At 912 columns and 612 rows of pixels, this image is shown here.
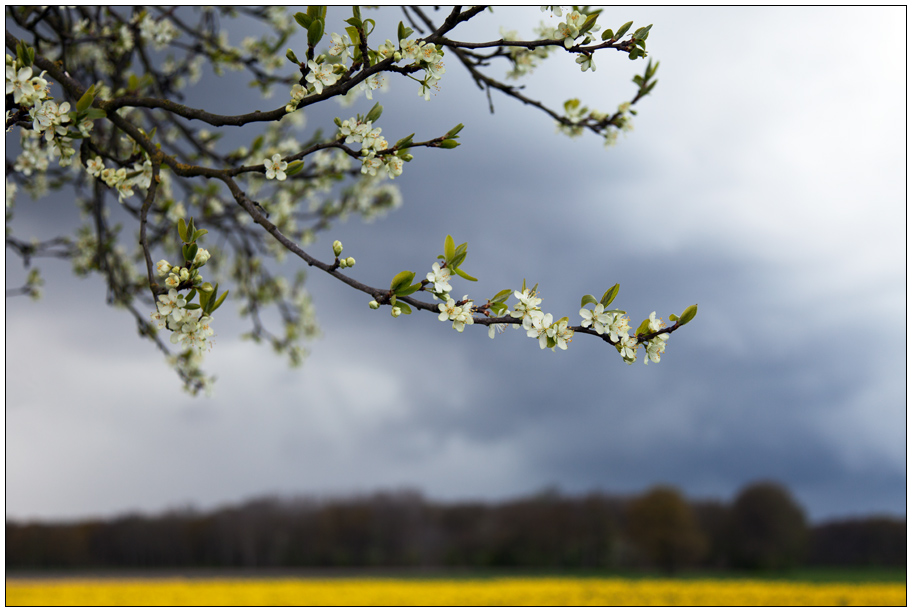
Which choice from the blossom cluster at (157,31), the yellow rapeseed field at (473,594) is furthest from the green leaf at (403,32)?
the yellow rapeseed field at (473,594)

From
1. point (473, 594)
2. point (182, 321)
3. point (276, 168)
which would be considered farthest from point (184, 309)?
point (473, 594)

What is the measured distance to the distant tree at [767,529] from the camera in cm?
2303

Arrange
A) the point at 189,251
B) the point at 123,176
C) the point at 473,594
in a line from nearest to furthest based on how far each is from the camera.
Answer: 1. the point at 189,251
2. the point at 123,176
3. the point at 473,594

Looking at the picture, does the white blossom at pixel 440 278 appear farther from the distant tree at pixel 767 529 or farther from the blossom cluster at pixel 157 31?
the distant tree at pixel 767 529

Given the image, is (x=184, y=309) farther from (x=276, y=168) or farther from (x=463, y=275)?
(x=463, y=275)

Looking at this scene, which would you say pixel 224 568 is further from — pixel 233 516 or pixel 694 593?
pixel 694 593

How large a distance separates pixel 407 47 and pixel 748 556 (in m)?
26.3

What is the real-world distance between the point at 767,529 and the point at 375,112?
26158mm

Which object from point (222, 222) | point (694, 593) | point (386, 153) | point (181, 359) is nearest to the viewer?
point (386, 153)

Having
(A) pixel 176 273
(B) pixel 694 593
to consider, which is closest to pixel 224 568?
(B) pixel 694 593

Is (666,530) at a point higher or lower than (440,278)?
lower

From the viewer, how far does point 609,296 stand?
7.42 ft

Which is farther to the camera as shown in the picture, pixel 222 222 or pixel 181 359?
pixel 222 222

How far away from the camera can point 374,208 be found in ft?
21.4
